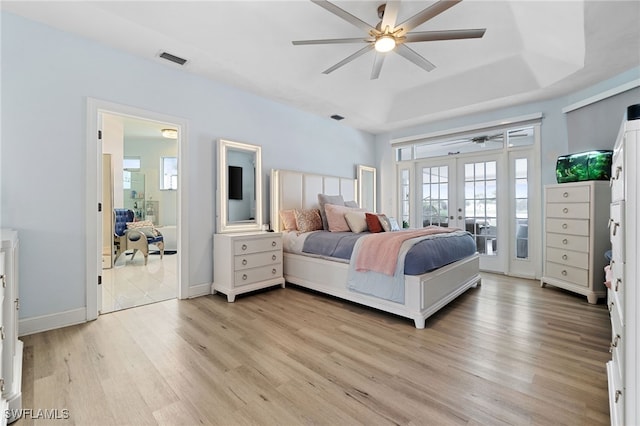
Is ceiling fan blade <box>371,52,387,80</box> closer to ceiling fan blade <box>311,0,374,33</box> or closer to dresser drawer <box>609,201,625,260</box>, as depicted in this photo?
ceiling fan blade <box>311,0,374,33</box>

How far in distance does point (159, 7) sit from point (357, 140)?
156 inches

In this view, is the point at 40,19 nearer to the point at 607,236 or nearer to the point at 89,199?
the point at 89,199

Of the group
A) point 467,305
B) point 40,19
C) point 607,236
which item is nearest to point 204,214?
point 40,19

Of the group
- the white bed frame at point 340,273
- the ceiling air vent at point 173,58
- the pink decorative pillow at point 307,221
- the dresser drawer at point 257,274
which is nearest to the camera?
the white bed frame at point 340,273

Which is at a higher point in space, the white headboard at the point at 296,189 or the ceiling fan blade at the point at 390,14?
the ceiling fan blade at the point at 390,14

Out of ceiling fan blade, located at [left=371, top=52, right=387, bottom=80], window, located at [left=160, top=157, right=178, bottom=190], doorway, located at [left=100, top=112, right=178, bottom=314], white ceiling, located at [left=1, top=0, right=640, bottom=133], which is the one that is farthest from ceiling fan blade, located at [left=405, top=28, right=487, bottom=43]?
window, located at [left=160, top=157, right=178, bottom=190]

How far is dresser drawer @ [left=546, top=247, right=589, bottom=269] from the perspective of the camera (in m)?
3.29

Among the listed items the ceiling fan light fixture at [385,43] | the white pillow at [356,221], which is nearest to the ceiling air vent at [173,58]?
the ceiling fan light fixture at [385,43]

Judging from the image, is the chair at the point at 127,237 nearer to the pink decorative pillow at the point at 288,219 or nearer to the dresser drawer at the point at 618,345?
the pink decorative pillow at the point at 288,219

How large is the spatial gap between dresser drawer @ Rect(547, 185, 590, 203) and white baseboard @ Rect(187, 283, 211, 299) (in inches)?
173

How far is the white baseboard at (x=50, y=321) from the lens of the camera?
2.39m

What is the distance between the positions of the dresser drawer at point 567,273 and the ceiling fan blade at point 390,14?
3.36 metres

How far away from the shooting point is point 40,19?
246cm

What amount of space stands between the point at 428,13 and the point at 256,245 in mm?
2761
